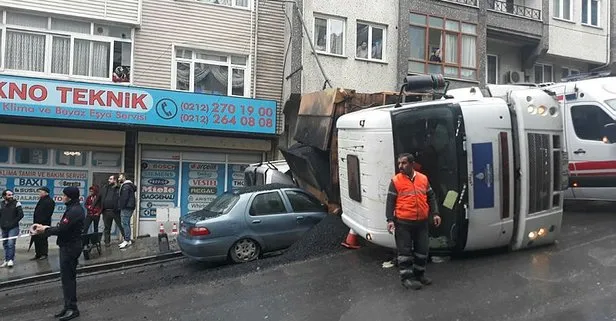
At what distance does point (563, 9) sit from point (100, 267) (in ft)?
68.6

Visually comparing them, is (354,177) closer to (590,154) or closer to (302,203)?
(302,203)

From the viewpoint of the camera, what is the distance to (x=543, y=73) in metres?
22.6

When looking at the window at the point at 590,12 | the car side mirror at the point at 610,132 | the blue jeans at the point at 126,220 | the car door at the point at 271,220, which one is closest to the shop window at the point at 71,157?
the blue jeans at the point at 126,220

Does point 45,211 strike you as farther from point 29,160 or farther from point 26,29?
point 26,29

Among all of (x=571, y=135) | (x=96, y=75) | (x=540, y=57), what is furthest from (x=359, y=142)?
(x=540, y=57)

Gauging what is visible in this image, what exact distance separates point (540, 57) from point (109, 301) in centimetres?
2011

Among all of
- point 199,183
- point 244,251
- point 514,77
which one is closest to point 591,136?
point 244,251

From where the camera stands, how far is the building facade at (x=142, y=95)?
44.1 ft

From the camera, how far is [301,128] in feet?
35.5

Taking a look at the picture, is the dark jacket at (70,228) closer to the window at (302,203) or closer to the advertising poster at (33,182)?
the window at (302,203)

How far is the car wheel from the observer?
916cm

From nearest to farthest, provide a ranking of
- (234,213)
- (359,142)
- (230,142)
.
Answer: (359,142) < (234,213) < (230,142)

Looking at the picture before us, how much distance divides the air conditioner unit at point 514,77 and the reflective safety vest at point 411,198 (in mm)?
16214

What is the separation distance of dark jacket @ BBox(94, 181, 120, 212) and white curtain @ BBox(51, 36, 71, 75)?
154 inches
